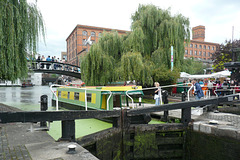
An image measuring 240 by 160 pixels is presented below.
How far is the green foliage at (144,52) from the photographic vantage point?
15340 mm

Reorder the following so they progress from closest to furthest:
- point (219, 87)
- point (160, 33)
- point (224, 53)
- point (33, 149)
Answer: point (33, 149)
point (219, 87)
point (160, 33)
point (224, 53)

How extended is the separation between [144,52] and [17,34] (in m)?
12.2

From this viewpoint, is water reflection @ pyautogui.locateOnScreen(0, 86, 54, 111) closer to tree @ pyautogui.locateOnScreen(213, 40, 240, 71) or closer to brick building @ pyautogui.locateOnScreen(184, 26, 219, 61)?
tree @ pyautogui.locateOnScreen(213, 40, 240, 71)

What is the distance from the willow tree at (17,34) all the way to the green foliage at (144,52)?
8.28m

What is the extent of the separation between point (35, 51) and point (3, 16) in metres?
1.81

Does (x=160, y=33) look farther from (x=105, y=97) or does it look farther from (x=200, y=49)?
(x=200, y=49)

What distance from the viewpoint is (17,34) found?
23.0 feet

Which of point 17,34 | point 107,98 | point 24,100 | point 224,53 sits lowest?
point 24,100

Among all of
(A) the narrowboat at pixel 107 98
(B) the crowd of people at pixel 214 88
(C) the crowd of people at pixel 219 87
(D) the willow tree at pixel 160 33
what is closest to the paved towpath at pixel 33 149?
(A) the narrowboat at pixel 107 98

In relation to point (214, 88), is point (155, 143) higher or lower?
lower

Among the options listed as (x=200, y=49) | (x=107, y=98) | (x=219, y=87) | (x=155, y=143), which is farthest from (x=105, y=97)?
(x=200, y=49)

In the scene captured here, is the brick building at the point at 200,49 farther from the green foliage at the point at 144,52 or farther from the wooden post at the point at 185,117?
the wooden post at the point at 185,117

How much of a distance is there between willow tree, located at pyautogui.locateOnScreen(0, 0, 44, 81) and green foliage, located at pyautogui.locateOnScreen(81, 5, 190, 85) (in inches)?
326

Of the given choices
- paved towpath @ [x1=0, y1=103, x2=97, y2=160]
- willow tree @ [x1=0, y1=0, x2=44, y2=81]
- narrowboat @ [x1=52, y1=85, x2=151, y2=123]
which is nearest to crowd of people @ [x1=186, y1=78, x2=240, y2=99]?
narrowboat @ [x1=52, y1=85, x2=151, y2=123]
